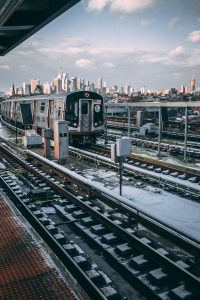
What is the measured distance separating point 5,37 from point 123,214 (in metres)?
6.30

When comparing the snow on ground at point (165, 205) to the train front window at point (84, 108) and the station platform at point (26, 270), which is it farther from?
the train front window at point (84, 108)

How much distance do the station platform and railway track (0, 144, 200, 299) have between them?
0.62 m

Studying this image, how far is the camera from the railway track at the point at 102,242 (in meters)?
4.95

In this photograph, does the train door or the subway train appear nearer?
the subway train

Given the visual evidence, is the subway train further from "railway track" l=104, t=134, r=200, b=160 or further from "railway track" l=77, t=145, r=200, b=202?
"railway track" l=104, t=134, r=200, b=160

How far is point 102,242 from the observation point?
6.48 m

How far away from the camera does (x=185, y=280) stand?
4.99 m

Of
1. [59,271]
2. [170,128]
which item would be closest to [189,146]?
[170,128]

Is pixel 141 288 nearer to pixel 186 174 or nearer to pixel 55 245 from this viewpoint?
pixel 55 245

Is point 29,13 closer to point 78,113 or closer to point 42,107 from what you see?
point 78,113

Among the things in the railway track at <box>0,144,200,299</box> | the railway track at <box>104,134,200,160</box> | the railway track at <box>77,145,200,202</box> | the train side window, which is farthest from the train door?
the railway track at <box>0,144,200,299</box>

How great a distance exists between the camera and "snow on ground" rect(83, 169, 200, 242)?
7.09m

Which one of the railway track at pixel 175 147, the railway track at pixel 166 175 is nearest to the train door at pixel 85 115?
the railway track at pixel 166 175

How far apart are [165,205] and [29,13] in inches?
236
